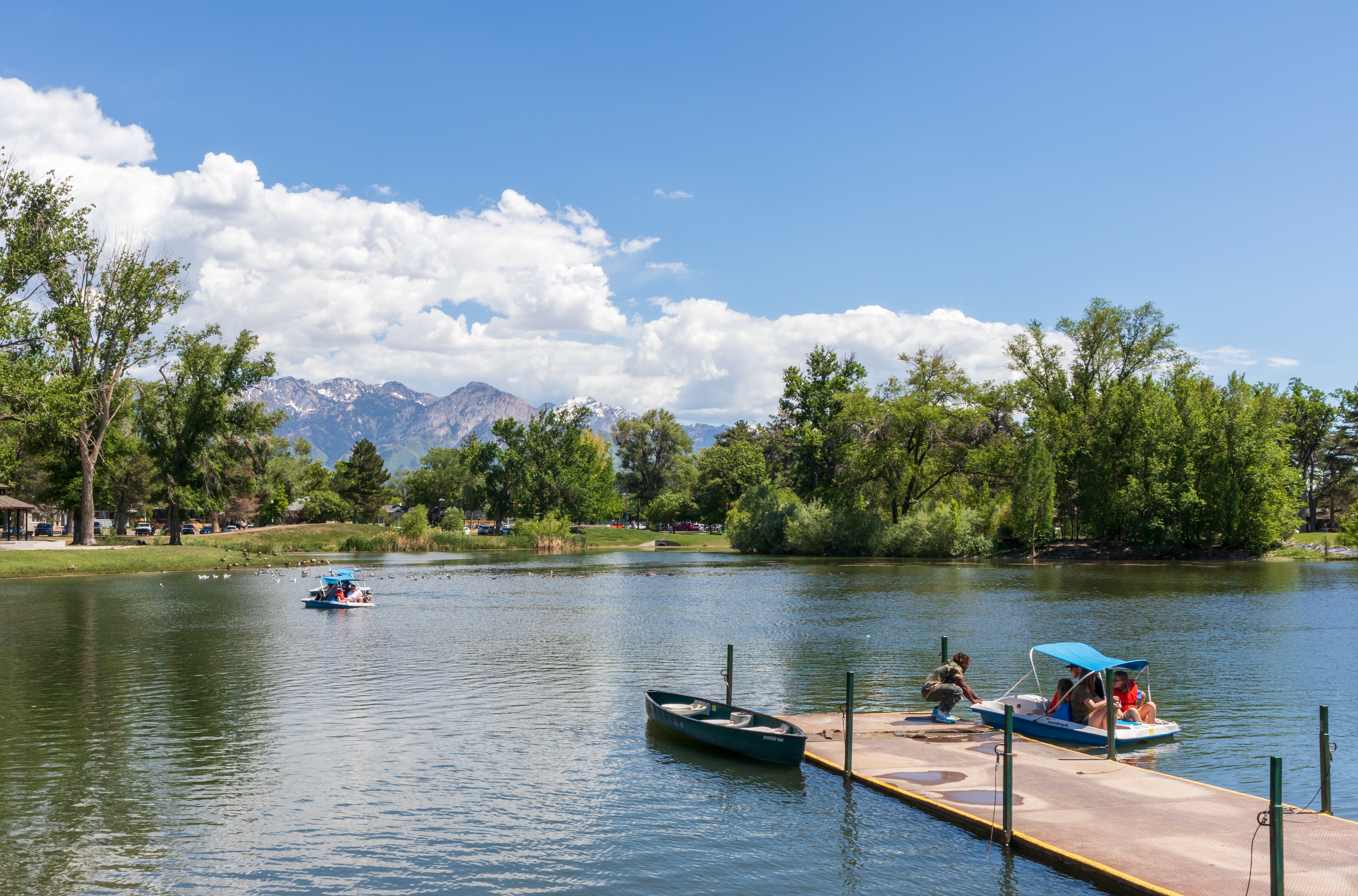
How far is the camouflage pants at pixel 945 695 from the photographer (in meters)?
23.7

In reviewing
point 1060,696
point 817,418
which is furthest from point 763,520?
point 1060,696

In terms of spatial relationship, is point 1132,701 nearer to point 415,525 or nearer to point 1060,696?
point 1060,696

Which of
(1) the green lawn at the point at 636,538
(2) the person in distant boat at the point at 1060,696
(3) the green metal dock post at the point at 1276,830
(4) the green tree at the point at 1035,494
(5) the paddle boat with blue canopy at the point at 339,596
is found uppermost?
(4) the green tree at the point at 1035,494

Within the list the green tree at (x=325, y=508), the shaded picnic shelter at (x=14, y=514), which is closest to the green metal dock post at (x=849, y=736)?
the shaded picnic shelter at (x=14, y=514)

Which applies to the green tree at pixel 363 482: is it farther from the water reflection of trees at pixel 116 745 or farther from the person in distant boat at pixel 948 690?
the person in distant boat at pixel 948 690

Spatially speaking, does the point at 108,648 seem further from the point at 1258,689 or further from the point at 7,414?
the point at 1258,689

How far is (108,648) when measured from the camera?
3728cm

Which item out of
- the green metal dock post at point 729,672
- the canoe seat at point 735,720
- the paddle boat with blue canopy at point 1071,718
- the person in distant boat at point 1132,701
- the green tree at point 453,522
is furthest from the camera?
the green tree at point 453,522

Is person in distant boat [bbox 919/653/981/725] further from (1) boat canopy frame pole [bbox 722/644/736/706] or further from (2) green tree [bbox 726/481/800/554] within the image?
(2) green tree [bbox 726/481/800/554]

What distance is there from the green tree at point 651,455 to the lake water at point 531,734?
452ft

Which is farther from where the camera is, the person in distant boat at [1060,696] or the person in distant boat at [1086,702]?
the person in distant boat at [1060,696]

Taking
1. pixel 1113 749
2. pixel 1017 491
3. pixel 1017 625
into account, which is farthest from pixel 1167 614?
pixel 1017 491

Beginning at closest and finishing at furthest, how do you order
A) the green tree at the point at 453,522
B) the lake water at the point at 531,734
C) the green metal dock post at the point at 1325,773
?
the lake water at the point at 531,734 → the green metal dock post at the point at 1325,773 → the green tree at the point at 453,522

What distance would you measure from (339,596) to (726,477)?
111638 millimetres
